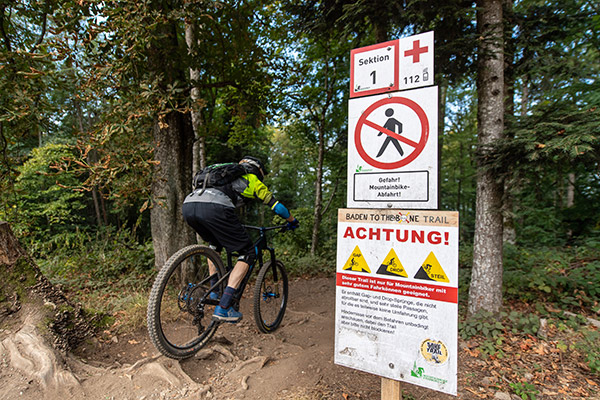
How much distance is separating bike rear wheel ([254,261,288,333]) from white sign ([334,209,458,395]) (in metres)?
1.77

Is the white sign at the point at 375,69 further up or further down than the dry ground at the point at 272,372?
further up

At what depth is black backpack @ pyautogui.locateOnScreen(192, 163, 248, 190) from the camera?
286 centimetres

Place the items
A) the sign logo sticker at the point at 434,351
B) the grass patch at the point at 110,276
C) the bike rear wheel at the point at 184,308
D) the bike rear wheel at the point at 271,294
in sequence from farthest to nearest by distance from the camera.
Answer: the grass patch at the point at 110,276
the bike rear wheel at the point at 271,294
the bike rear wheel at the point at 184,308
the sign logo sticker at the point at 434,351

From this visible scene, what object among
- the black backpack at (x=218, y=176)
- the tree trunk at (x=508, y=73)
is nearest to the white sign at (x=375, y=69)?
the black backpack at (x=218, y=176)

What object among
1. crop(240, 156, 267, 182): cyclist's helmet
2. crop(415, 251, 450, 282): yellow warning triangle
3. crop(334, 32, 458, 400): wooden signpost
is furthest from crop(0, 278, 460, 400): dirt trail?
crop(240, 156, 267, 182): cyclist's helmet

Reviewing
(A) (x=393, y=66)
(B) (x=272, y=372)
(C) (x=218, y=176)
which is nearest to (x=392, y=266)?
(A) (x=393, y=66)

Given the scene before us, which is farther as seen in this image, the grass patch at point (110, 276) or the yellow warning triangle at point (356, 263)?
the grass patch at point (110, 276)

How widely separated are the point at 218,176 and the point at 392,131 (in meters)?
1.76

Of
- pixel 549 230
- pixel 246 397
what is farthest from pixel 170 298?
pixel 549 230

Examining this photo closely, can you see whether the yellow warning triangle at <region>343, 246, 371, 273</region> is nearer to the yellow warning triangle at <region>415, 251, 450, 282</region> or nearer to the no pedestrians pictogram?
the yellow warning triangle at <region>415, 251, 450, 282</region>

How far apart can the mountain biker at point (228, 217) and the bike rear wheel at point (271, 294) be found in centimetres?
46

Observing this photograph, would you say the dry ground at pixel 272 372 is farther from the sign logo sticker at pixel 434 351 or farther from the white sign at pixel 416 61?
the white sign at pixel 416 61

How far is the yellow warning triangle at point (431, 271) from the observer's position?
161cm

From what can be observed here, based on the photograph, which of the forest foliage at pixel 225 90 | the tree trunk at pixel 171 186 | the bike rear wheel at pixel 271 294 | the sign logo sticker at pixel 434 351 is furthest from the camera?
the tree trunk at pixel 171 186
